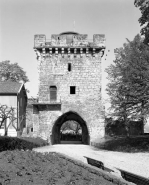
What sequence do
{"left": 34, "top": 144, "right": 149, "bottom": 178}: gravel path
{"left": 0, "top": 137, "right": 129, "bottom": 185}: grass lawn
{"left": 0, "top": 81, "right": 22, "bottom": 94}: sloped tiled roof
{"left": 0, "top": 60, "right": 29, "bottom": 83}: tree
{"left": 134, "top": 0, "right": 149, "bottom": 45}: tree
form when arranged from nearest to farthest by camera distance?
{"left": 0, "top": 137, "right": 129, "bottom": 185}: grass lawn < {"left": 34, "top": 144, "right": 149, "bottom": 178}: gravel path < {"left": 134, "top": 0, "right": 149, "bottom": 45}: tree < {"left": 0, "top": 81, "right": 22, "bottom": 94}: sloped tiled roof < {"left": 0, "top": 60, "right": 29, "bottom": 83}: tree

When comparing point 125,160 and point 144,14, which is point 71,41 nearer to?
point 144,14

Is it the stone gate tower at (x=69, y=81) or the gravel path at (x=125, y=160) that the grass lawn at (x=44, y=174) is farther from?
the stone gate tower at (x=69, y=81)

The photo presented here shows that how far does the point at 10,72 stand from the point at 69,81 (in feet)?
68.1

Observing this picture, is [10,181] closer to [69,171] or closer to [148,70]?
[69,171]

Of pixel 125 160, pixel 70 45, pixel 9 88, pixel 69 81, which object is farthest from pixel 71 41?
pixel 125 160

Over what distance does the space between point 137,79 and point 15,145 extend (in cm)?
878

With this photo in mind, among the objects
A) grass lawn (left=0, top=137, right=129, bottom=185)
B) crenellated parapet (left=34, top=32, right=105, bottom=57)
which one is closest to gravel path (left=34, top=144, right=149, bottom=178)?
grass lawn (left=0, top=137, right=129, bottom=185)

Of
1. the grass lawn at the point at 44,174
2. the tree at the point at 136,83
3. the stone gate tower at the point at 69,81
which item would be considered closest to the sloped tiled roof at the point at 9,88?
the stone gate tower at the point at 69,81

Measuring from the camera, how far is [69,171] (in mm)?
8539

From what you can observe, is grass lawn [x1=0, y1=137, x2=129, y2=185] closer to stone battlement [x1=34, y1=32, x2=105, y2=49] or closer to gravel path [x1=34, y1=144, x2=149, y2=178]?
gravel path [x1=34, y1=144, x2=149, y2=178]

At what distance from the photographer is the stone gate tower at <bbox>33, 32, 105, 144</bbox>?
28.2 meters

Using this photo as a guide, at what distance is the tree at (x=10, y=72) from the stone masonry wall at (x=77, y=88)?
19.0 m

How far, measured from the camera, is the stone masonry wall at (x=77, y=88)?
2817 cm

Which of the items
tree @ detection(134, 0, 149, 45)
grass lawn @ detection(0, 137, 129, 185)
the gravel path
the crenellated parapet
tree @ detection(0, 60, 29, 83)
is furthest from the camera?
tree @ detection(0, 60, 29, 83)
